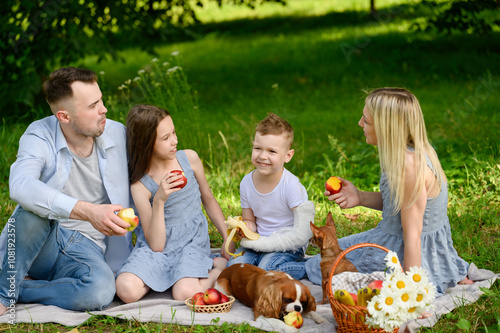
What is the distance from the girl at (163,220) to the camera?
3.81 meters

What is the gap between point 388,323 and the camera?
281 cm

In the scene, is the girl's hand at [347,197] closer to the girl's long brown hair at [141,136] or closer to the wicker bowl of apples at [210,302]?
the wicker bowl of apples at [210,302]

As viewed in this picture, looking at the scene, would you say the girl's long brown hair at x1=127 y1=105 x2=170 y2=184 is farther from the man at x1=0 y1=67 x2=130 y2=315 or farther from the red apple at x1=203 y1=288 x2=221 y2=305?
the red apple at x1=203 y1=288 x2=221 y2=305

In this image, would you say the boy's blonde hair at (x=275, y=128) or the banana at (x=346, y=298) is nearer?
the banana at (x=346, y=298)

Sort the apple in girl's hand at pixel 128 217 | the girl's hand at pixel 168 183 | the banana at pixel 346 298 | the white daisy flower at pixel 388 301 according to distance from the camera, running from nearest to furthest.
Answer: the white daisy flower at pixel 388 301, the banana at pixel 346 298, the apple in girl's hand at pixel 128 217, the girl's hand at pixel 168 183

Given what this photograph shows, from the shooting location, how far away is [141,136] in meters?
3.95

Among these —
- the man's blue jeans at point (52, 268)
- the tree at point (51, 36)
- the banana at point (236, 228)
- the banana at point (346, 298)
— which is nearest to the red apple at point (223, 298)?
the banana at point (236, 228)

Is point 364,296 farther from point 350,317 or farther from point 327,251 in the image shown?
point 327,251

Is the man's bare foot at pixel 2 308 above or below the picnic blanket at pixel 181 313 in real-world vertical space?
above

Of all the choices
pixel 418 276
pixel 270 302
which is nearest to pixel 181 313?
pixel 270 302

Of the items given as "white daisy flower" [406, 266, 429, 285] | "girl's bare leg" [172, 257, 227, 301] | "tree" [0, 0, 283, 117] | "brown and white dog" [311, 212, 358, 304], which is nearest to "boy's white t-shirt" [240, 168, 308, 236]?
"brown and white dog" [311, 212, 358, 304]

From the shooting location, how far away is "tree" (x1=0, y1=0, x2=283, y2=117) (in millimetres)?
7930

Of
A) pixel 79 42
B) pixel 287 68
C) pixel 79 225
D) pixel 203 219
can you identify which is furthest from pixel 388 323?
pixel 287 68

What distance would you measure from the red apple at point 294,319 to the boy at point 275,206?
2.30 ft
